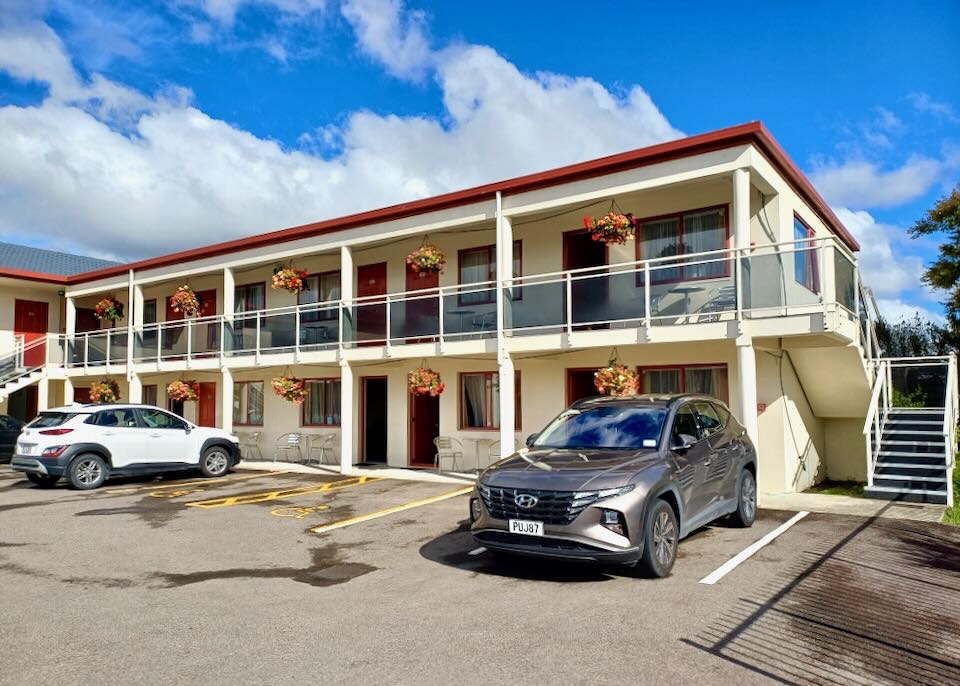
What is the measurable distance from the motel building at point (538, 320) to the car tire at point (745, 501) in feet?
6.76

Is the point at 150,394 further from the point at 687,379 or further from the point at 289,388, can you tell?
the point at 687,379

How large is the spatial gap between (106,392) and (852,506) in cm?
2008

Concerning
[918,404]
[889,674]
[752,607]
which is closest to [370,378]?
[918,404]

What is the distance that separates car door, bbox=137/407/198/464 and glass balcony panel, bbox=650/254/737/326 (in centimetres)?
993

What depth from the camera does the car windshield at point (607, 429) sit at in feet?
24.8

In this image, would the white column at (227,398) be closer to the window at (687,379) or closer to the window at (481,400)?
the window at (481,400)

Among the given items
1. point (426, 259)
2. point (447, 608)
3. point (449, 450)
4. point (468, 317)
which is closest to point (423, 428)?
point (449, 450)

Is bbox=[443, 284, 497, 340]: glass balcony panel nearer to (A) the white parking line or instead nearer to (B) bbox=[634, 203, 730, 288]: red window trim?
(B) bbox=[634, 203, 730, 288]: red window trim

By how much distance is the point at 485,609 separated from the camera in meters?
5.77

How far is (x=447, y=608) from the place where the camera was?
229 inches

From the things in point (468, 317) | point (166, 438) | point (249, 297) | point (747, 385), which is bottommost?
point (166, 438)

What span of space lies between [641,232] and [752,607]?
9.64m

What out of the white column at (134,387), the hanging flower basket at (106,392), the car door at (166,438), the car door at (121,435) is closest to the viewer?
the car door at (121,435)

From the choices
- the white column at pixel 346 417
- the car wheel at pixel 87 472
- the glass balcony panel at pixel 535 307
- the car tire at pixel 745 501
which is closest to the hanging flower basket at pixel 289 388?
the white column at pixel 346 417
